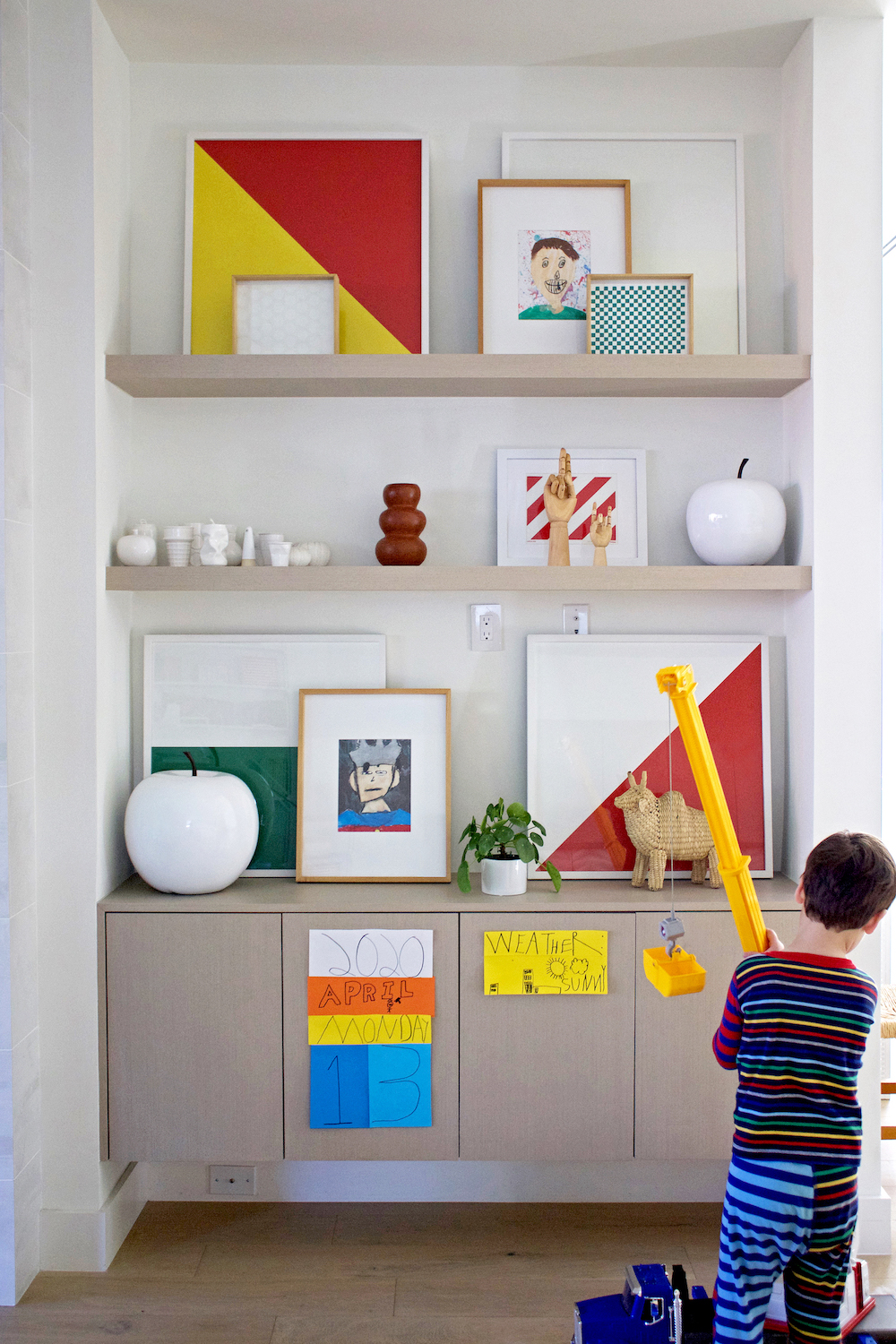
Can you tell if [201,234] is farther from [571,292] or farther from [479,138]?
[571,292]

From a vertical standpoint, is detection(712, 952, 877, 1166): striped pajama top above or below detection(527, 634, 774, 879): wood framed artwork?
below

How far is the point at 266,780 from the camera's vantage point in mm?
2363

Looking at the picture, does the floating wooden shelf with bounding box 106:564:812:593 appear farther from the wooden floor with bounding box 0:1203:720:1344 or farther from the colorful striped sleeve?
the wooden floor with bounding box 0:1203:720:1344

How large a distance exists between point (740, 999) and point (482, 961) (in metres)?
0.68

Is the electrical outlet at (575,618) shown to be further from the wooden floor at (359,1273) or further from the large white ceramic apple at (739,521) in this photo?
the wooden floor at (359,1273)

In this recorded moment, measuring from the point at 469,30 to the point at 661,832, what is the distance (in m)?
1.87

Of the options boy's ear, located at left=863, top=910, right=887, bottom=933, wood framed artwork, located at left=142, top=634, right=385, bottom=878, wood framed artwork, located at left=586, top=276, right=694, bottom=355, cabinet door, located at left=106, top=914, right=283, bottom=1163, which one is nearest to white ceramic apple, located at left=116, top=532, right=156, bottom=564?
wood framed artwork, located at left=142, top=634, right=385, bottom=878

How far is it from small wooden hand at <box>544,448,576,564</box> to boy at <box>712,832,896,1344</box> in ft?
3.17

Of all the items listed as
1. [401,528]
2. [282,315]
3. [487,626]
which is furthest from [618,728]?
[282,315]

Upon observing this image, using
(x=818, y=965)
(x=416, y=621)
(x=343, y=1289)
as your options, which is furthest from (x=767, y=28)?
(x=343, y=1289)

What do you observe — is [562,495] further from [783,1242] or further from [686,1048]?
[783,1242]

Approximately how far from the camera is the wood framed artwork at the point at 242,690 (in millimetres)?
2365

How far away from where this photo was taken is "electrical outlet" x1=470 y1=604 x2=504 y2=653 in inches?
93.7

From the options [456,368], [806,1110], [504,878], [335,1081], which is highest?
[456,368]
